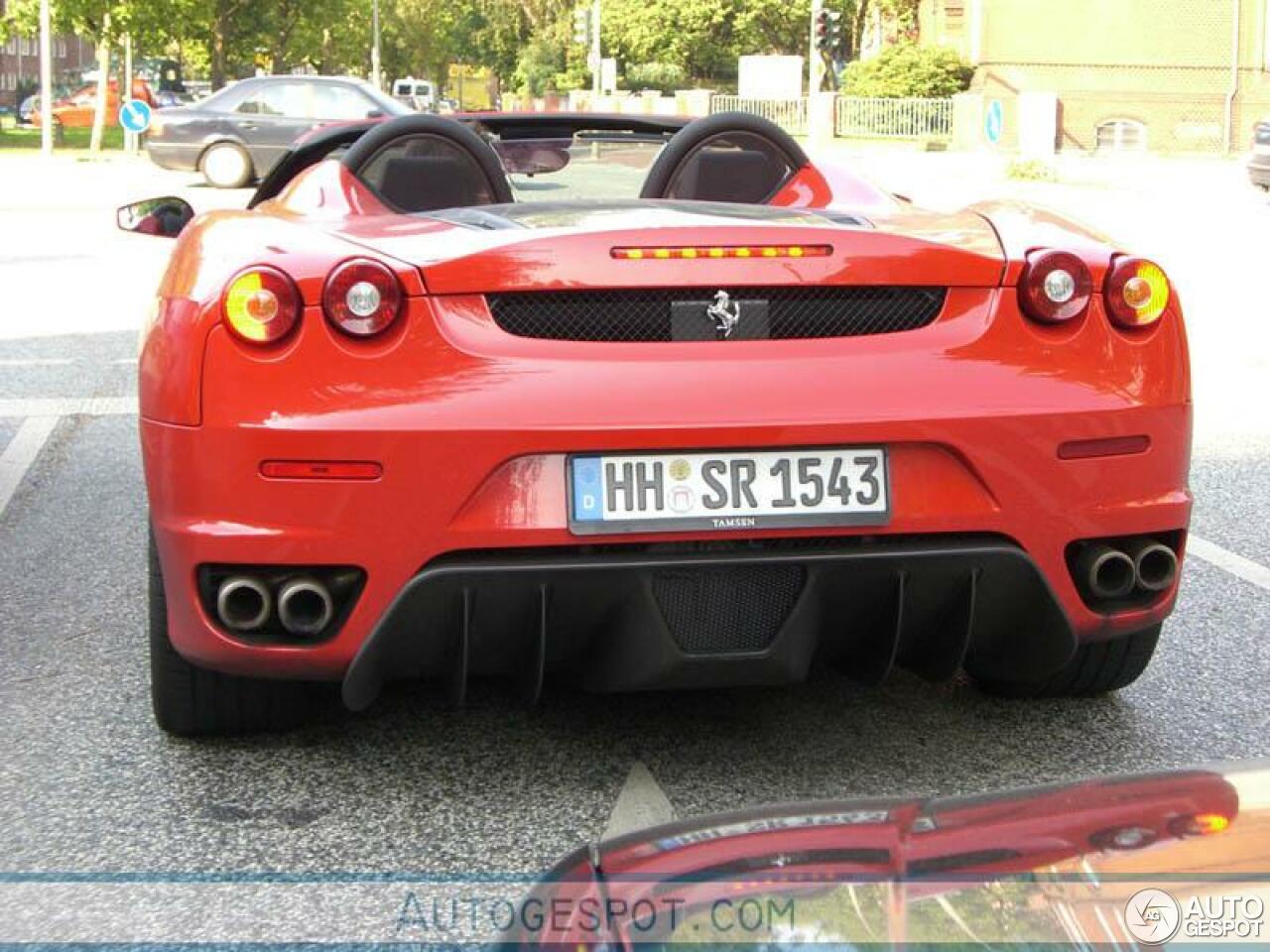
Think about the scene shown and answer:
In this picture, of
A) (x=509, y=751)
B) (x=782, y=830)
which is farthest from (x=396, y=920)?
(x=782, y=830)

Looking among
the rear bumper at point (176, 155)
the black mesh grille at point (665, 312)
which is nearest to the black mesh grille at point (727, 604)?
the black mesh grille at point (665, 312)

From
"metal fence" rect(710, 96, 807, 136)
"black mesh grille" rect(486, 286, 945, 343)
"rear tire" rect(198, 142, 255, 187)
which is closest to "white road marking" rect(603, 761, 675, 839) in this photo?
"black mesh grille" rect(486, 286, 945, 343)

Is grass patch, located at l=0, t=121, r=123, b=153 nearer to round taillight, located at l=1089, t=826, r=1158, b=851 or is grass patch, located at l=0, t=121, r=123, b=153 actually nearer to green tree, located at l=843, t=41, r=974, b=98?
green tree, located at l=843, t=41, r=974, b=98

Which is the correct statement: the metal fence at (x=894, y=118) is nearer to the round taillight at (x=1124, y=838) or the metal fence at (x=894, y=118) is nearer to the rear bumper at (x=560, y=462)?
the rear bumper at (x=560, y=462)

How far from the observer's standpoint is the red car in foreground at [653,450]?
3.44 metres

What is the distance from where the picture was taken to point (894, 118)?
49.9 m

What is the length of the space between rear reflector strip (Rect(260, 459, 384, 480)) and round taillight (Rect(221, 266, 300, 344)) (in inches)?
9.0

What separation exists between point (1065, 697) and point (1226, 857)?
2771 mm

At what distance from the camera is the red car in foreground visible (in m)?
3.44

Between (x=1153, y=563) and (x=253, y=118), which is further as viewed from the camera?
(x=253, y=118)

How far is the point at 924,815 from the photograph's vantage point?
76.2 inches

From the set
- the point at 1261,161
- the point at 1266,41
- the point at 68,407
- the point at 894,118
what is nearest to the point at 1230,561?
the point at 68,407

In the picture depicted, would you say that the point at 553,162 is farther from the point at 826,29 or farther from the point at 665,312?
the point at 826,29

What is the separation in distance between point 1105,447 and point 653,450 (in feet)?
2.85
